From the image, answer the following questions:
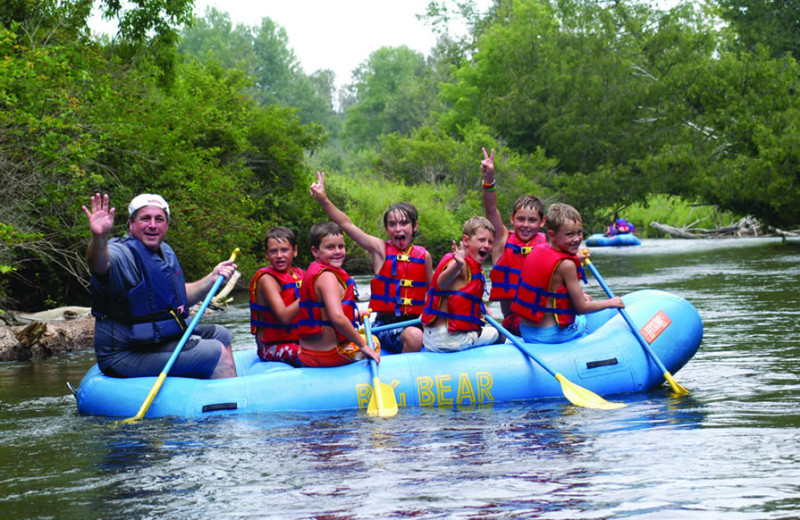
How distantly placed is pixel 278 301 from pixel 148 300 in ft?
2.90

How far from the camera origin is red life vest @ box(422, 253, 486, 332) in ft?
19.0

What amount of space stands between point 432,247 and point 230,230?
9966 mm

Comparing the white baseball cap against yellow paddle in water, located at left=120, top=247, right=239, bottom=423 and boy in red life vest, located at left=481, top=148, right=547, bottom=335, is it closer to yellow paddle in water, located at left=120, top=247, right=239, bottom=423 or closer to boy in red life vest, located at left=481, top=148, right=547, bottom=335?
yellow paddle in water, located at left=120, top=247, right=239, bottom=423

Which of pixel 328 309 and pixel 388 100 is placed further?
pixel 388 100

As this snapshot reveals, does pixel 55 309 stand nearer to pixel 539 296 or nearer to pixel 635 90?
pixel 539 296

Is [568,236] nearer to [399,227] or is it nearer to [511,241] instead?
[511,241]

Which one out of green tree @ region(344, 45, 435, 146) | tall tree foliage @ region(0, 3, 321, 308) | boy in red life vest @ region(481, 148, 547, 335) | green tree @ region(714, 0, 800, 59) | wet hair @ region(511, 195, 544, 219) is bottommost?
boy in red life vest @ region(481, 148, 547, 335)

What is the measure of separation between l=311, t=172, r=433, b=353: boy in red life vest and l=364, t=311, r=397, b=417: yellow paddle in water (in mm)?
602

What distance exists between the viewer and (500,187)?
1104 inches

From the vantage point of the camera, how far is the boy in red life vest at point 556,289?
19.0 feet

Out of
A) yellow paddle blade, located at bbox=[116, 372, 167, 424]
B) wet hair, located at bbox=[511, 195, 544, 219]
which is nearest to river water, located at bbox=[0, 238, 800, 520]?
yellow paddle blade, located at bbox=[116, 372, 167, 424]

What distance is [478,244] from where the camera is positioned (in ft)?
18.5

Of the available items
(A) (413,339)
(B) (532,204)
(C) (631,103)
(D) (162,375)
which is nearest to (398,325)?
(A) (413,339)

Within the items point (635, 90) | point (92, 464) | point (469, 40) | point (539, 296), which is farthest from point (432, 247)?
point (469, 40)
